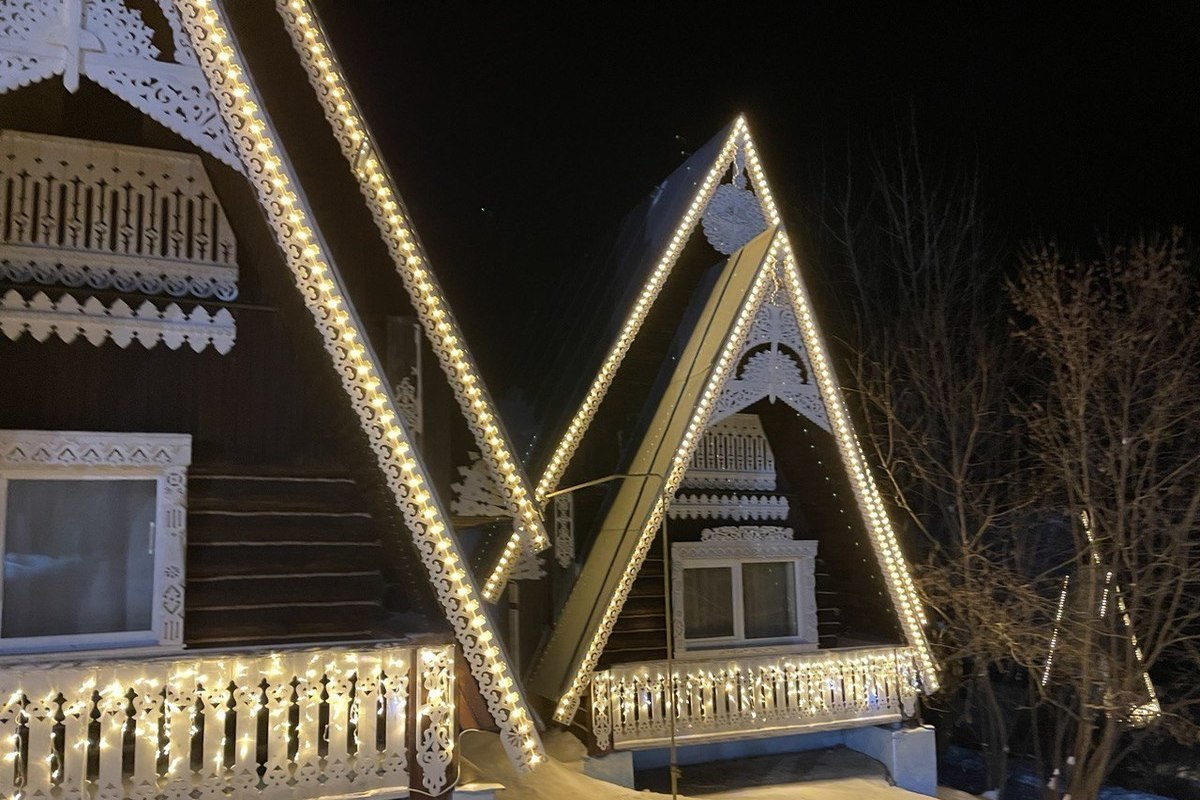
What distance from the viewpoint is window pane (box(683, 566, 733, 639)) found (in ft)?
38.0

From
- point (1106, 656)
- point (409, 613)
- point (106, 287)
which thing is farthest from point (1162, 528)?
point (106, 287)

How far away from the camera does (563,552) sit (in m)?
12.0

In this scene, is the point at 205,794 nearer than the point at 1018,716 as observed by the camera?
Yes

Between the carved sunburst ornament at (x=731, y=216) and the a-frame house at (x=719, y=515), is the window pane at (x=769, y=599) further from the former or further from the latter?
the carved sunburst ornament at (x=731, y=216)

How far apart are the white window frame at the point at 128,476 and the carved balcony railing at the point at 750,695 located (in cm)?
479

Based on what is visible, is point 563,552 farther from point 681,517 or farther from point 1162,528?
point 1162,528

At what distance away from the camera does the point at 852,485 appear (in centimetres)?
1116

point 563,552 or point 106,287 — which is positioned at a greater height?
point 106,287

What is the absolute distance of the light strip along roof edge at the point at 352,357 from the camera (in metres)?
6.63

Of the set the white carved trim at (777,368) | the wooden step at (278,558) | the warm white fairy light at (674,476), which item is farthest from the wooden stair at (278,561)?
the white carved trim at (777,368)

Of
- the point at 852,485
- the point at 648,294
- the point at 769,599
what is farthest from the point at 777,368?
the point at 769,599

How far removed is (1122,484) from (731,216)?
20.5 feet

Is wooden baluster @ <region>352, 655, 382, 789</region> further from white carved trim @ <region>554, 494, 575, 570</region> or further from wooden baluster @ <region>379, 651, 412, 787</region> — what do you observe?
white carved trim @ <region>554, 494, 575, 570</region>

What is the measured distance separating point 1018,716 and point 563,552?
14.5 metres
